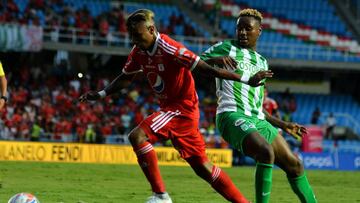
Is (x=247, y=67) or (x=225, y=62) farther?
(x=247, y=67)

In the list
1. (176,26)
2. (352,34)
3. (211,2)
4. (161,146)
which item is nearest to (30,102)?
(161,146)

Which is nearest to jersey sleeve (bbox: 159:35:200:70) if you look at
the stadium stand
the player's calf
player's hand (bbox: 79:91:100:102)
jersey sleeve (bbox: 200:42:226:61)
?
jersey sleeve (bbox: 200:42:226:61)

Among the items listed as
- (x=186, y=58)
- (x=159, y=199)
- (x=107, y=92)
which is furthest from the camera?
(x=107, y=92)

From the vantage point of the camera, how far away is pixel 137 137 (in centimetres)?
985

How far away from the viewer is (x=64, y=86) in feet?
117

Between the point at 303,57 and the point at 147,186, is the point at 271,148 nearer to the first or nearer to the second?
the point at 147,186

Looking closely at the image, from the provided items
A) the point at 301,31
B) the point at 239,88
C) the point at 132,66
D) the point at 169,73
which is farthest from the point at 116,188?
the point at 301,31

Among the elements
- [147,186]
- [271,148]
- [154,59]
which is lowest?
[147,186]

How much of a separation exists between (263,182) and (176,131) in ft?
3.90

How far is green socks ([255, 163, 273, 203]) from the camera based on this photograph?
32.4ft

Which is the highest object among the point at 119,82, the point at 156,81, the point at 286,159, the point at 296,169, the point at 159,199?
the point at 156,81

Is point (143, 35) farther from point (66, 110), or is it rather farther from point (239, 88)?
point (66, 110)

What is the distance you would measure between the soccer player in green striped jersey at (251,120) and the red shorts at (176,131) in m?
0.50

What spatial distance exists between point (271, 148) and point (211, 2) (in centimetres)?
3277
